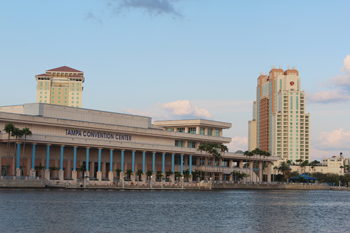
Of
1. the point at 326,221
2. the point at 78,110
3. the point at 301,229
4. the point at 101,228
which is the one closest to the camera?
the point at 101,228

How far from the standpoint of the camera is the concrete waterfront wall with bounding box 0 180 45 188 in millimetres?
109450

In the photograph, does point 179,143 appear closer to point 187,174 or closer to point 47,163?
point 187,174

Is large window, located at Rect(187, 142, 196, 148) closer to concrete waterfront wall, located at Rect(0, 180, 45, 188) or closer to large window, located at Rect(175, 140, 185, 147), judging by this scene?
large window, located at Rect(175, 140, 185, 147)

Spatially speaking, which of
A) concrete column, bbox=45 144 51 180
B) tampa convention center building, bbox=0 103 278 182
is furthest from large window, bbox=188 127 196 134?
concrete column, bbox=45 144 51 180

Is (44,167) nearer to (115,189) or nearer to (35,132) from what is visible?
(35,132)

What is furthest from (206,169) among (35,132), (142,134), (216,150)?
(35,132)

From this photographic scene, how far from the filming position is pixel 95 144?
454 ft

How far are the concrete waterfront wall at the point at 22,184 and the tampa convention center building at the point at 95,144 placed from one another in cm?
477

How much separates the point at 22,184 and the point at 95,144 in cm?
2955

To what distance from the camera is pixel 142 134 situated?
6132 inches

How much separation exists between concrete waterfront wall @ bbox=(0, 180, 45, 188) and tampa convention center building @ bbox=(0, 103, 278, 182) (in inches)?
188

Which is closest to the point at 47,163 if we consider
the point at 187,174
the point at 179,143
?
the point at 187,174

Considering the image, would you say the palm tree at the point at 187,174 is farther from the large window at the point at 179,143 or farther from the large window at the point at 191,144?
the large window at the point at 191,144

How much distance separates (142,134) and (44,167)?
3880 cm
